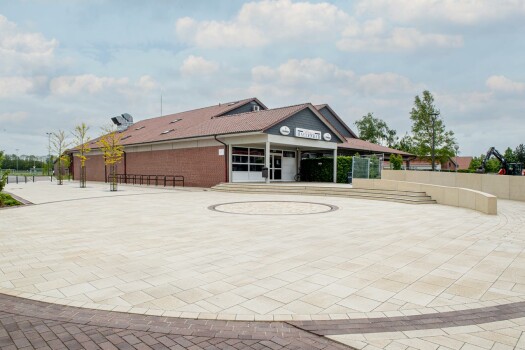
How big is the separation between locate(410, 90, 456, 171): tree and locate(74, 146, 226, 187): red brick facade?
1044 inches

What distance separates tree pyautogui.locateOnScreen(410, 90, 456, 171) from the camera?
38772 millimetres

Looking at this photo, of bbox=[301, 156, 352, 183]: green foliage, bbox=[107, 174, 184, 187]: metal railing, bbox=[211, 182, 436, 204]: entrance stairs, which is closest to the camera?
bbox=[211, 182, 436, 204]: entrance stairs

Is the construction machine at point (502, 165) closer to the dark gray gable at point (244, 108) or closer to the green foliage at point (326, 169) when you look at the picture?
the green foliage at point (326, 169)

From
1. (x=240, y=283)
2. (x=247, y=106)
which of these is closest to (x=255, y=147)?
(x=247, y=106)

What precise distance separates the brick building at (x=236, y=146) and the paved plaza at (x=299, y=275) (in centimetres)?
1296

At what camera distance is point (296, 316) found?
12.0ft

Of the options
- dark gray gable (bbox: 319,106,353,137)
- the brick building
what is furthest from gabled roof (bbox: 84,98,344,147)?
dark gray gable (bbox: 319,106,353,137)

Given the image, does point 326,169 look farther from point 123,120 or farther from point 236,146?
point 123,120

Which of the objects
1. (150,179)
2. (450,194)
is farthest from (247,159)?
(450,194)

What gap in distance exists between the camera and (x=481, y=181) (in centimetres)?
1917

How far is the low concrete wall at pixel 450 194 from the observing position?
1180cm

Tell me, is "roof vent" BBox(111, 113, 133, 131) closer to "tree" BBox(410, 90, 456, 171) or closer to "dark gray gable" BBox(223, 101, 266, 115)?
"dark gray gable" BBox(223, 101, 266, 115)

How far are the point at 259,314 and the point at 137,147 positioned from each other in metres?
28.6

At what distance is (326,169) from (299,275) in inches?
873
